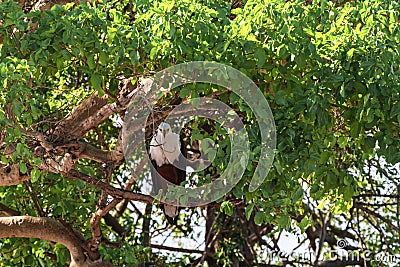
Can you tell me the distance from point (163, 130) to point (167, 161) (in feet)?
0.80

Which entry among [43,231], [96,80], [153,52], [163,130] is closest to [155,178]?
[163,130]

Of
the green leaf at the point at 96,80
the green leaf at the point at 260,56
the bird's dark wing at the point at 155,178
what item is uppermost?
the bird's dark wing at the point at 155,178

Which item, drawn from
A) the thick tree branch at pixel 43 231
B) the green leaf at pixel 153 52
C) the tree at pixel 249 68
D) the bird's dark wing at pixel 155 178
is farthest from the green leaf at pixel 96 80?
the thick tree branch at pixel 43 231

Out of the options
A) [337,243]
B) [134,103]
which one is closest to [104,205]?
[134,103]

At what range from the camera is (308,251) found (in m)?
5.81

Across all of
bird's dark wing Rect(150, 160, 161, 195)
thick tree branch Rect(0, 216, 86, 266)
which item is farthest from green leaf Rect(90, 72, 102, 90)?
thick tree branch Rect(0, 216, 86, 266)

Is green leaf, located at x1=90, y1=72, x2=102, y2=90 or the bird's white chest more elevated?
the bird's white chest

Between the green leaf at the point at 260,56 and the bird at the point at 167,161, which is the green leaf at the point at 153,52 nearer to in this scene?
the green leaf at the point at 260,56

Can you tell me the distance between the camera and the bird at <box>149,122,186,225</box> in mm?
3523

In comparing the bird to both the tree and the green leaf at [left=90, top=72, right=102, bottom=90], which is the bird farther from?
the green leaf at [left=90, top=72, right=102, bottom=90]

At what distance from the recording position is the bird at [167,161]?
352 cm

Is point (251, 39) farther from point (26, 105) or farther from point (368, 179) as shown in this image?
point (368, 179)

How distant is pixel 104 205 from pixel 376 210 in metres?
Answer: 2.35

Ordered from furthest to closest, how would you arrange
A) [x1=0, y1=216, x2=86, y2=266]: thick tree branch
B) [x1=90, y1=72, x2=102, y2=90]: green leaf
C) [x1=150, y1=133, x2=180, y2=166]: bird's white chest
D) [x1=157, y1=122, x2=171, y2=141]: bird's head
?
[x1=0, y1=216, x2=86, y2=266]: thick tree branch, [x1=150, y1=133, x2=180, y2=166]: bird's white chest, [x1=157, y1=122, x2=171, y2=141]: bird's head, [x1=90, y1=72, x2=102, y2=90]: green leaf
